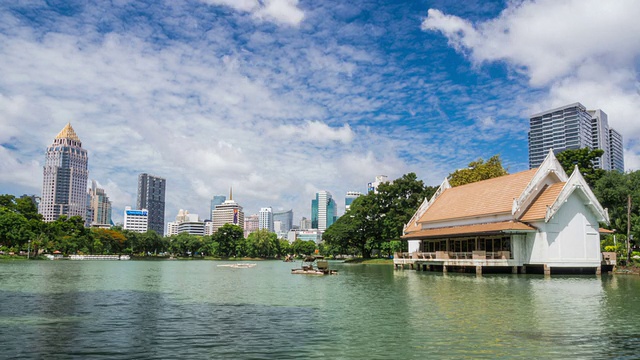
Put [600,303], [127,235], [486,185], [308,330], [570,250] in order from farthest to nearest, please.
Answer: [127,235], [486,185], [570,250], [600,303], [308,330]

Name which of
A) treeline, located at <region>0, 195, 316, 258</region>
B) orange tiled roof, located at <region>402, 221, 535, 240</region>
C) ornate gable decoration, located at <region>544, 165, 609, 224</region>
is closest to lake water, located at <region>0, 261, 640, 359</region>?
orange tiled roof, located at <region>402, 221, 535, 240</region>

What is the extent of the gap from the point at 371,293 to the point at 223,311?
9886 millimetres

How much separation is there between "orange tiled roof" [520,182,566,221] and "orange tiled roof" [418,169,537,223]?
161cm

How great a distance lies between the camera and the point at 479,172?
72688 mm

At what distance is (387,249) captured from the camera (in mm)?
88312

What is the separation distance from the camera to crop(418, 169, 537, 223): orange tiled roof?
1859 inches

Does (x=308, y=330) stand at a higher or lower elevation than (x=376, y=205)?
lower

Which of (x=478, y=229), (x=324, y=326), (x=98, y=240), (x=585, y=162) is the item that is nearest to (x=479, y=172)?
(x=585, y=162)

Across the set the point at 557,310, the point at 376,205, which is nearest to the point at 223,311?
the point at 557,310

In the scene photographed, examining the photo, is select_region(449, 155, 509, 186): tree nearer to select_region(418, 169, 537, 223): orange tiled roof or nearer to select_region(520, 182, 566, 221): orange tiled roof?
select_region(418, 169, 537, 223): orange tiled roof

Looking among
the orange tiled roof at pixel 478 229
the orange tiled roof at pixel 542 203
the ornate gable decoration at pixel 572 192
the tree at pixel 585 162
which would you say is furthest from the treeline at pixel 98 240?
the tree at pixel 585 162

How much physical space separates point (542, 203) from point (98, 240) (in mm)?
114447

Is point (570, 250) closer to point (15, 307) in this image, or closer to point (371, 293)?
point (371, 293)

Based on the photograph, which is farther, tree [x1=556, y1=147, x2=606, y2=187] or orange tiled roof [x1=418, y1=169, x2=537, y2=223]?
tree [x1=556, y1=147, x2=606, y2=187]
